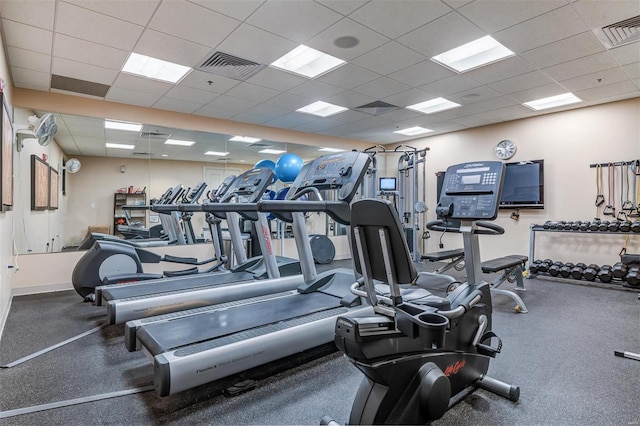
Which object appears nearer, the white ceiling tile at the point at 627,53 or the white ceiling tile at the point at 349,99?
the white ceiling tile at the point at 627,53

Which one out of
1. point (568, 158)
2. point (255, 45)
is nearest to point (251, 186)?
→ point (255, 45)

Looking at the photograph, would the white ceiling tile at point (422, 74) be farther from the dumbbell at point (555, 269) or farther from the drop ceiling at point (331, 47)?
the dumbbell at point (555, 269)

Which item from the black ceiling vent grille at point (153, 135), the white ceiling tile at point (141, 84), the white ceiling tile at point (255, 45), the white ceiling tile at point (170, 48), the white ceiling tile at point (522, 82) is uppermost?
the white ceiling tile at point (522, 82)

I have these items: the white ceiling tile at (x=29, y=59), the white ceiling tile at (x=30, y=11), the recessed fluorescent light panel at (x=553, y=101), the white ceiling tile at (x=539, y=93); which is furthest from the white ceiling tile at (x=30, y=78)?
the recessed fluorescent light panel at (x=553, y=101)

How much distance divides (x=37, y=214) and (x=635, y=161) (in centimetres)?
847

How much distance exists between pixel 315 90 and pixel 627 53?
3.53m

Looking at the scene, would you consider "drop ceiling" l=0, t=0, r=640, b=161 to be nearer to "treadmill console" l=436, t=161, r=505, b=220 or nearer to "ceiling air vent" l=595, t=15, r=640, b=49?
"ceiling air vent" l=595, t=15, r=640, b=49

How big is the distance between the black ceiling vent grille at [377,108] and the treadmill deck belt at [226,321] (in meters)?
3.59

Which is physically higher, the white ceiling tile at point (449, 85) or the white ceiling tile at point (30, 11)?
the white ceiling tile at point (449, 85)

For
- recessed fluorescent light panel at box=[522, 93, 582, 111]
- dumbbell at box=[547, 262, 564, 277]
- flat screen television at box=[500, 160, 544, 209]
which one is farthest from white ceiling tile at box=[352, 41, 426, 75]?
dumbbell at box=[547, 262, 564, 277]

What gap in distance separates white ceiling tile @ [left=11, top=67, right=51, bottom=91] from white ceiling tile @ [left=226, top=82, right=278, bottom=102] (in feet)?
7.13

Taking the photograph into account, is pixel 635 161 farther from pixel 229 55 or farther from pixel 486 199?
pixel 229 55

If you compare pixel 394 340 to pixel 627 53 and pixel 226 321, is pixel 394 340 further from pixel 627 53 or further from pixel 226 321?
pixel 627 53

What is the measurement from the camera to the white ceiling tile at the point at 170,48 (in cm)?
329
